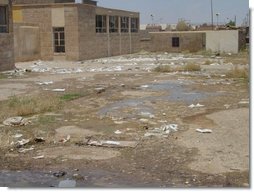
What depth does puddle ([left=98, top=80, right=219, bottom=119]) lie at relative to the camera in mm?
10102

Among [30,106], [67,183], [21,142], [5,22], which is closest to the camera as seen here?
[67,183]

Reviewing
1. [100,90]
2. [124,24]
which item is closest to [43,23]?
[124,24]

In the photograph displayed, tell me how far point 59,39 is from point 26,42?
109 inches

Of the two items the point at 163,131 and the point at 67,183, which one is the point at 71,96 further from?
the point at 67,183

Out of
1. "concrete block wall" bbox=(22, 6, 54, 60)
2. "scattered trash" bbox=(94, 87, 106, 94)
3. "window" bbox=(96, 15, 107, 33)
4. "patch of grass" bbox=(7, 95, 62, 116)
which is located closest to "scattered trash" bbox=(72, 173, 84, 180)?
"patch of grass" bbox=(7, 95, 62, 116)

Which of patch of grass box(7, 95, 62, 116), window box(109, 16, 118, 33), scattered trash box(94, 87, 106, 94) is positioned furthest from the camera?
window box(109, 16, 118, 33)

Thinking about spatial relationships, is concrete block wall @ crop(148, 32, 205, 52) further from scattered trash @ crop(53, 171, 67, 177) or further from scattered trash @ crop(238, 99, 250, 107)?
scattered trash @ crop(53, 171, 67, 177)

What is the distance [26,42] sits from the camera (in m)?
29.4

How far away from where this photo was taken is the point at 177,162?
5.91 m

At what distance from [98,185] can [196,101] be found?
717cm

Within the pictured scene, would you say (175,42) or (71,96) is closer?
(71,96)

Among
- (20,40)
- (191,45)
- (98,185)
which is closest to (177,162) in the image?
(98,185)

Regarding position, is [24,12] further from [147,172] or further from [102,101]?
[147,172]

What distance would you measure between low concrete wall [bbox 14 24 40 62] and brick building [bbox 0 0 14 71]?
493 cm
